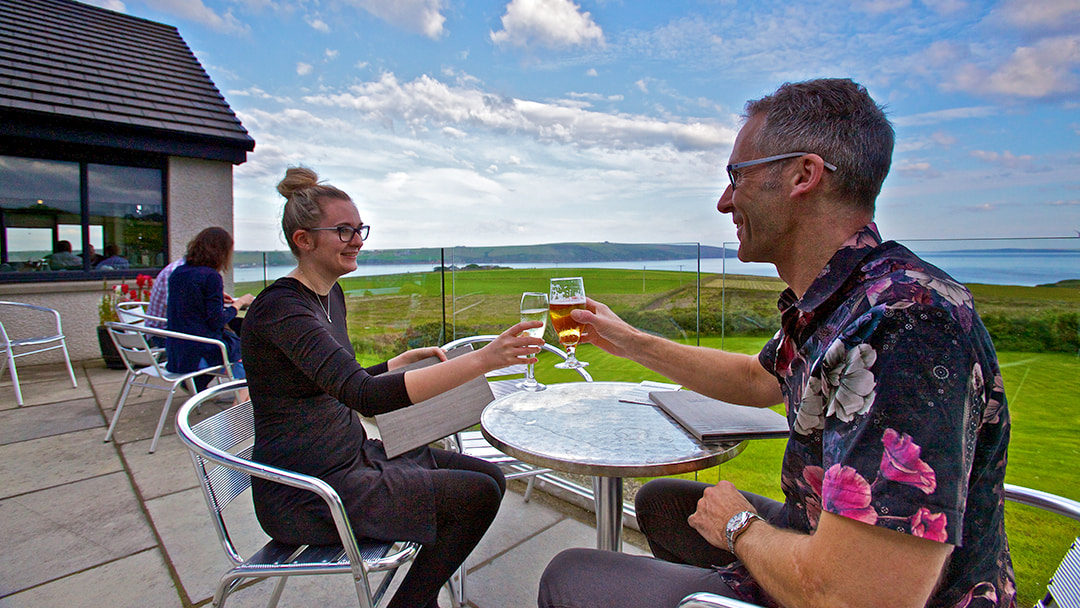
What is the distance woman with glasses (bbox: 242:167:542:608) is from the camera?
59.3 inches

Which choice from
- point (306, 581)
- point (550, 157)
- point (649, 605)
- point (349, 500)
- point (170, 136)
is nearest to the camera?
point (649, 605)

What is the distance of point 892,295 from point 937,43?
7.75 feet

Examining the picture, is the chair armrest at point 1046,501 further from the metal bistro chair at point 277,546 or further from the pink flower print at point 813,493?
the metal bistro chair at point 277,546

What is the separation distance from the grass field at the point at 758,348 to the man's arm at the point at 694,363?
0.64 m

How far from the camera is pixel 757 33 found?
2.96 meters

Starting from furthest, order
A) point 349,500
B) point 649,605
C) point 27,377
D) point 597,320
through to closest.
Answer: point 27,377 → point 597,320 → point 349,500 → point 649,605

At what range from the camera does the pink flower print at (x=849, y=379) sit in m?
0.79

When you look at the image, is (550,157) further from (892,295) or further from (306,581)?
(892,295)

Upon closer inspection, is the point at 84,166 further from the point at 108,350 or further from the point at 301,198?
the point at 301,198

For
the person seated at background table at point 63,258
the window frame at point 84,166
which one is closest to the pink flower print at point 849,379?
the window frame at point 84,166

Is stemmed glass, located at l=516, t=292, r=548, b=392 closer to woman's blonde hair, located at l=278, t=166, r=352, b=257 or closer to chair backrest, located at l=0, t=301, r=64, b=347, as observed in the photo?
woman's blonde hair, located at l=278, t=166, r=352, b=257

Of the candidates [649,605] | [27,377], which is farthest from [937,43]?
[27,377]

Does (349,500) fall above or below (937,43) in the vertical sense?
below

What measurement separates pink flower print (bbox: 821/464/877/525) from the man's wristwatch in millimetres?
250
